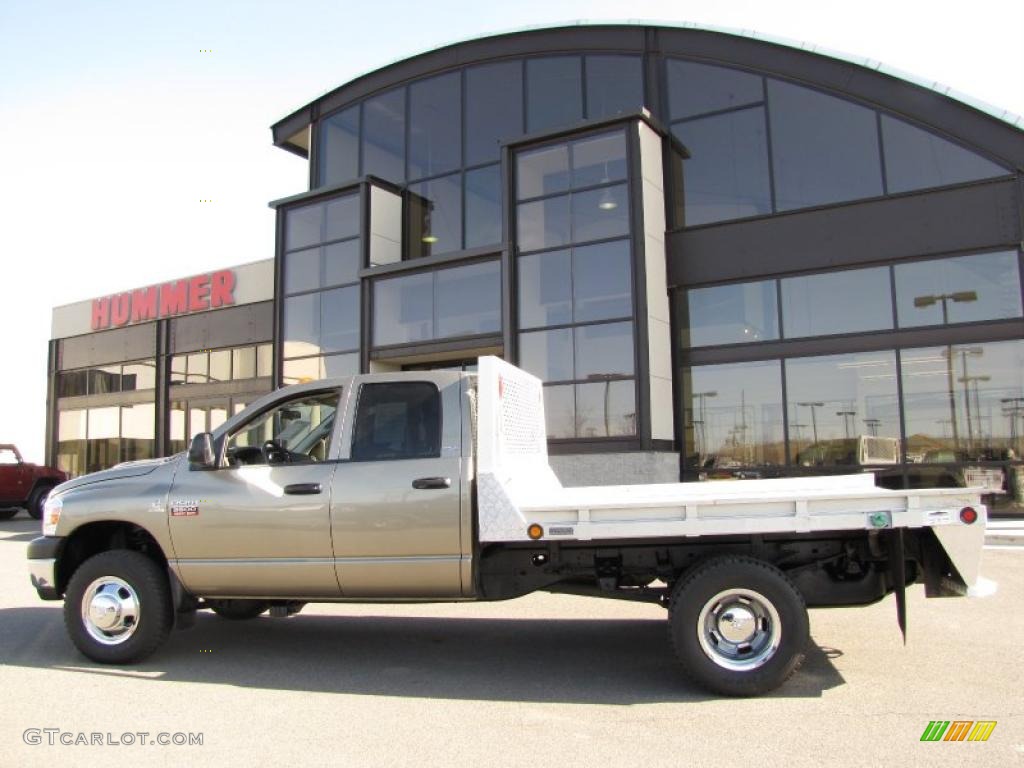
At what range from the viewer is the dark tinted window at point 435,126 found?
18.5 metres

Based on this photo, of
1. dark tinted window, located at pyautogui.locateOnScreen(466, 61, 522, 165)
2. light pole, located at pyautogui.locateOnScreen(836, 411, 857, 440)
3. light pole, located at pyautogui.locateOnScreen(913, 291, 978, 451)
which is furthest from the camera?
dark tinted window, located at pyautogui.locateOnScreen(466, 61, 522, 165)

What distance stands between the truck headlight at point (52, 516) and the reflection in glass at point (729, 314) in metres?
11.6

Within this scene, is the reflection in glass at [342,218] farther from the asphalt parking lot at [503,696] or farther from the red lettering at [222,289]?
the asphalt parking lot at [503,696]

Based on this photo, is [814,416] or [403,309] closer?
[814,416]

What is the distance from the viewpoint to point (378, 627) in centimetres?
740

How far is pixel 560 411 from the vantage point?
1534 centimetres

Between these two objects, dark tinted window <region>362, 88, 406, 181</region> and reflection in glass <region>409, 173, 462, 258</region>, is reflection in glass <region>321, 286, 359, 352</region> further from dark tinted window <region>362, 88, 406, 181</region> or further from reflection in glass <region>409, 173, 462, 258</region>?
dark tinted window <region>362, 88, 406, 181</region>

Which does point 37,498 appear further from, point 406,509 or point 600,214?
point 406,509

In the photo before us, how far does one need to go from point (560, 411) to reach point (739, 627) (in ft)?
34.0

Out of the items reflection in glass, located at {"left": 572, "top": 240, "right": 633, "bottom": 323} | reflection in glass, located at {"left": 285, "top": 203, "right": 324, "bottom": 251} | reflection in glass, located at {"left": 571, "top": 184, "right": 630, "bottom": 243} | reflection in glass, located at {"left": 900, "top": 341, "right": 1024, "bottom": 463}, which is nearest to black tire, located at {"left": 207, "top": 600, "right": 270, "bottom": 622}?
reflection in glass, located at {"left": 572, "top": 240, "right": 633, "bottom": 323}

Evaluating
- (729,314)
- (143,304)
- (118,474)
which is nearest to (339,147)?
(143,304)

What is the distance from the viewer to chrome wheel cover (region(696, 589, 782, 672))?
5.00 metres

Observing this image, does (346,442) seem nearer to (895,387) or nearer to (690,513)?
(690,513)

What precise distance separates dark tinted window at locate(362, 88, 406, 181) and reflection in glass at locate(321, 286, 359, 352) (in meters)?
2.91
